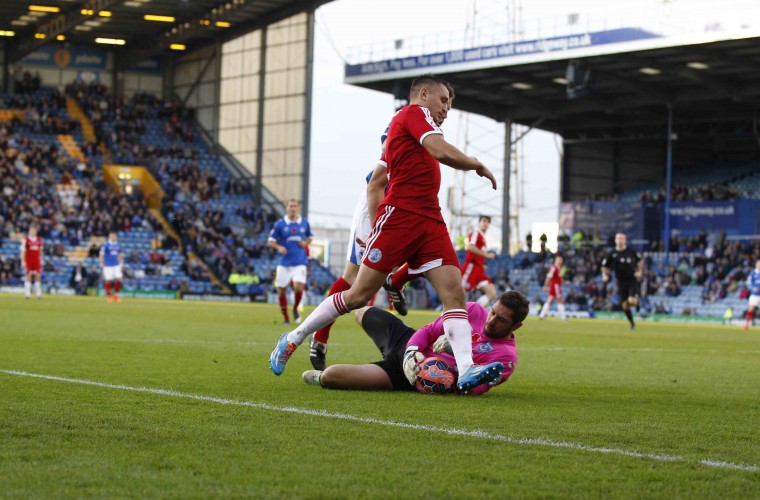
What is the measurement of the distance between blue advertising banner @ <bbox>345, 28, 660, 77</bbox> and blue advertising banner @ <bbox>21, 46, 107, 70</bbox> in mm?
18920

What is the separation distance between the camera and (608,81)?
4719cm

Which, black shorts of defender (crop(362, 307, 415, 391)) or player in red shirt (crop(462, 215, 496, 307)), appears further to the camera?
player in red shirt (crop(462, 215, 496, 307))

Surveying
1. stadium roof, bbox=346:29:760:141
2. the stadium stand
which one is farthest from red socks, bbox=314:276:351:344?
the stadium stand

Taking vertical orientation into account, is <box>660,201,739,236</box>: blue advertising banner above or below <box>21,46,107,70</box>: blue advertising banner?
below

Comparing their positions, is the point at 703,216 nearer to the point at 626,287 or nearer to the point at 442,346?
the point at 626,287

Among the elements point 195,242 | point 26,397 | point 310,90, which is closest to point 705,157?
point 310,90

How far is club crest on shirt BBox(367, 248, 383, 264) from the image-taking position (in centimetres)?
778

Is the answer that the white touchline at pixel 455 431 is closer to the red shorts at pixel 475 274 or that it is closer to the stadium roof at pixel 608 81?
the red shorts at pixel 475 274

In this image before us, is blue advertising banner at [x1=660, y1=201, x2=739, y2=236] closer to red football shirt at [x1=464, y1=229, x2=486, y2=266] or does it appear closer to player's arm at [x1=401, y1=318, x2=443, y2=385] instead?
red football shirt at [x1=464, y1=229, x2=486, y2=266]

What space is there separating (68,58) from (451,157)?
57.9m

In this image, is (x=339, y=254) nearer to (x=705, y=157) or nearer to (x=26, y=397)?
(x=705, y=157)

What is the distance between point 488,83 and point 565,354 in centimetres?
3594

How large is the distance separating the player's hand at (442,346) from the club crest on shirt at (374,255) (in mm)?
739

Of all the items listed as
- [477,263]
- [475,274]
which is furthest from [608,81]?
[475,274]
